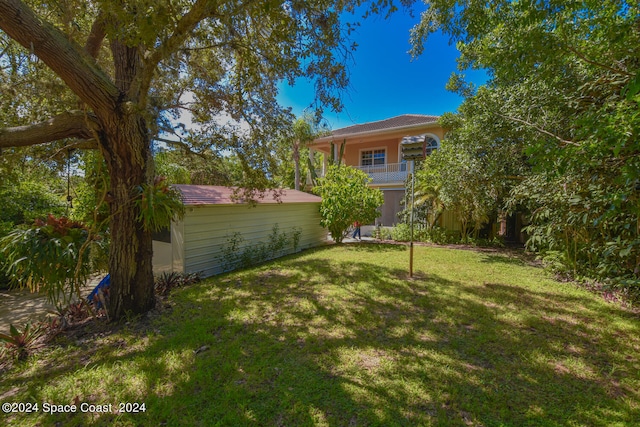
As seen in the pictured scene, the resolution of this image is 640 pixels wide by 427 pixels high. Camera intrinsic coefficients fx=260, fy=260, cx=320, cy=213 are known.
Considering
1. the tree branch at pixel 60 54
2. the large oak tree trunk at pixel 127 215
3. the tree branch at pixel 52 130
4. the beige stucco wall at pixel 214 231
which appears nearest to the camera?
the tree branch at pixel 60 54

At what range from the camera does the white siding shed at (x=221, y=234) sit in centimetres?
662

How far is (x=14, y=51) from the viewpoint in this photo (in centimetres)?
498

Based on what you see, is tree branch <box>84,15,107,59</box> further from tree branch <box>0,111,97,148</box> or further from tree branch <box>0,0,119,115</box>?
tree branch <box>0,111,97,148</box>

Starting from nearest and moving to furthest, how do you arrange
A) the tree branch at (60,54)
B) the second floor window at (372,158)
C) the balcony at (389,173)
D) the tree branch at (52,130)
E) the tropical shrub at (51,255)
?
the tree branch at (60,54) < the tree branch at (52,130) < the tropical shrub at (51,255) < the balcony at (389,173) < the second floor window at (372,158)

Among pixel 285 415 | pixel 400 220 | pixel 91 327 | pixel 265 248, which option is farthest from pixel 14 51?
pixel 400 220

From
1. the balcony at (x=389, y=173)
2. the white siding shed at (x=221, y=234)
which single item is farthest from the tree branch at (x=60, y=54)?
the balcony at (x=389, y=173)

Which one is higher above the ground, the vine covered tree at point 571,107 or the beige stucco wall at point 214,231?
the vine covered tree at point 571,107

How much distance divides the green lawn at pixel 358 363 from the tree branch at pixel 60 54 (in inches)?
134

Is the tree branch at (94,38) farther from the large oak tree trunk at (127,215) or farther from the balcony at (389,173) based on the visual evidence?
the balcony at (389,173)

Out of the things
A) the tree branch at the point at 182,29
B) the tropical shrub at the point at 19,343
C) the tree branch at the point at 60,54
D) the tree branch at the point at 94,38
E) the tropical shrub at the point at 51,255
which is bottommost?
the tropical shrub at the point at 19,343

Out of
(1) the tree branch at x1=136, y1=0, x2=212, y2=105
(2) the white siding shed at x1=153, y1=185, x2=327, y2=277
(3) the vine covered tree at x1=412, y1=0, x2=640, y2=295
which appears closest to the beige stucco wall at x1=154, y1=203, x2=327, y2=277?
(2) the white siding shed at x1=153, y1=185, x2=327, y2=277

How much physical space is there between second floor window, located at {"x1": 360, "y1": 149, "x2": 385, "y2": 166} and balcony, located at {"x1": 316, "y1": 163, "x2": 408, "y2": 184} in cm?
78

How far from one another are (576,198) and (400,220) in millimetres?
8763

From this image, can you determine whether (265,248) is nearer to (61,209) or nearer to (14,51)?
(61,209)
